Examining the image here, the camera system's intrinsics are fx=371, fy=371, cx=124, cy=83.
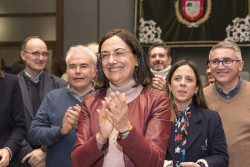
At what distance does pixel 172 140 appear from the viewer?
2824 mm

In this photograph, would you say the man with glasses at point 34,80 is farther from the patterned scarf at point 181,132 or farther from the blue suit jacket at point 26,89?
the patterned scarf at point 181,132

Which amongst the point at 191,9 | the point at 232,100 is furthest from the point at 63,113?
the point at 191,9

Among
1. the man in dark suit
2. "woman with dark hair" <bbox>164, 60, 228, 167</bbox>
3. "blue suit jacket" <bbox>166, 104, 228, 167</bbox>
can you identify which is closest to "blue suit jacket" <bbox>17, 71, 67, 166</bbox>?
the man in dark suit

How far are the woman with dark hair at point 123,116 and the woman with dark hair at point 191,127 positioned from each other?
24.0 inches

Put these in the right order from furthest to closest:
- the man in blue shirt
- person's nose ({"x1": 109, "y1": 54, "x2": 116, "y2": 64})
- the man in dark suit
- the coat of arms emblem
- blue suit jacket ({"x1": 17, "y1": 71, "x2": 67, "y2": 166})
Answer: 1. the coat of arms emblem
2. blue suit jacket ({"x1": 17, "y1": 71, "x2": 67, "y2": 166})
3. the man in blue shirt
4. the man in dark suit
5. person's nose ({"x1": 109, "y1": 54, "x2": 116, "y2": 64})

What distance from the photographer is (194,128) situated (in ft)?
9.23

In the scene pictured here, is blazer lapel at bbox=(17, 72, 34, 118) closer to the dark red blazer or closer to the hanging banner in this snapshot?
the dark red blazer

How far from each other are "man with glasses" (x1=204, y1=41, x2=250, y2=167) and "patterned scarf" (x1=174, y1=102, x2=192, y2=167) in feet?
1.41

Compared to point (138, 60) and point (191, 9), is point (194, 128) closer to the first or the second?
point (138, 60)

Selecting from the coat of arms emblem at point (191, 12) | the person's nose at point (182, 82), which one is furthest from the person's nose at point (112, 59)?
the coat of arms emblem at point (191, 12)

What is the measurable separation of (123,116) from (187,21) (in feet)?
20.9

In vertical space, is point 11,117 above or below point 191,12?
below

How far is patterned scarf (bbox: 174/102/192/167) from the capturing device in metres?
2.75

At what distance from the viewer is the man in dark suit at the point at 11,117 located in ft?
8.84
